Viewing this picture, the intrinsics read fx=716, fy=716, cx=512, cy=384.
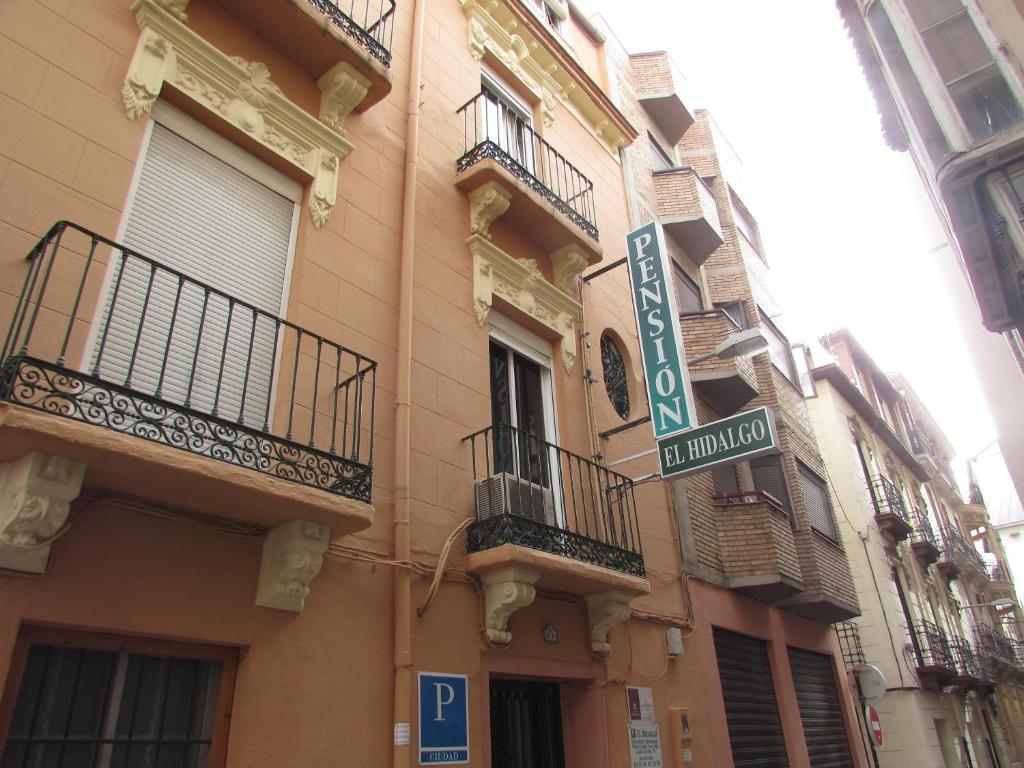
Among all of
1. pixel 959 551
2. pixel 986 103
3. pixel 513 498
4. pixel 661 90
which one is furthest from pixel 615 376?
pixel 959 551

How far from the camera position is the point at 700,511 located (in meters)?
10.5

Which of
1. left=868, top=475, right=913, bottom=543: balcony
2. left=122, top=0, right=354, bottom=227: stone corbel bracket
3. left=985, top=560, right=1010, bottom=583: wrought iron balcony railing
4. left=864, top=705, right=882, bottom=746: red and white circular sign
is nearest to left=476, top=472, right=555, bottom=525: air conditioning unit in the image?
left=122, top=0, right=354, bottom=227: stone corbel bracket

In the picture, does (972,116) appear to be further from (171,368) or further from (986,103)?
(171,368)

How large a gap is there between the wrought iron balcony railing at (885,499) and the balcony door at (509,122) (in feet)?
50.1

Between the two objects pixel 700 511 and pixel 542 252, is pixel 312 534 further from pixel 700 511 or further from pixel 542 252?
pixel 700 511

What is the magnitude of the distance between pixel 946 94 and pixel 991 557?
36531mm

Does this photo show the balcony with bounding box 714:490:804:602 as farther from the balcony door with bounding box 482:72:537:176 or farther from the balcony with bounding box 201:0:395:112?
the balcony with bounding box 201:0:395:112

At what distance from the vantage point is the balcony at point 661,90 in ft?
48.6

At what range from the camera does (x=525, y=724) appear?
678cm

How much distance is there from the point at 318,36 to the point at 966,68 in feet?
22.8

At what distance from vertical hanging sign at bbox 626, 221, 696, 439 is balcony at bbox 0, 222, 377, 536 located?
365 centimetres

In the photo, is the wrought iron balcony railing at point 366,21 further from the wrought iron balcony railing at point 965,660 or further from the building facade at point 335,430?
the wrought iron balcony railing at point 965,660

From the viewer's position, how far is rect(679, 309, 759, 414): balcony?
11969mm

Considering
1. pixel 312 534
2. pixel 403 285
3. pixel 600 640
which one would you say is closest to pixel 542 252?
pixel 403 285
